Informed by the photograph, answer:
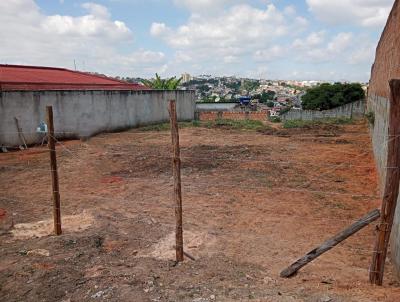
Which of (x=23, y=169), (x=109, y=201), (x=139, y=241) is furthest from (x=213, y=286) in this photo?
(x=23, y=169)

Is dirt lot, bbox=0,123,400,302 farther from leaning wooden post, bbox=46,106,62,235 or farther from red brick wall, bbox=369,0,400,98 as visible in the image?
red brick wall, bbox=369,0,400,98

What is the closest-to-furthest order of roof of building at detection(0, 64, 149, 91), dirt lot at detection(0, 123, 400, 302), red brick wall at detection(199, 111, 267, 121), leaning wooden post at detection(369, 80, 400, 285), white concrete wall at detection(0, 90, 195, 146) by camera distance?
leaning wooden post at detection(369, 80, 400, 285), dirt lot at detection(0, 123, 400, 302), white concrete wall at detection(0, 90, 195, 146), roof of building at detection(0, 64, 149, 91), red brick wall at detection(199, 111, 267, 121)

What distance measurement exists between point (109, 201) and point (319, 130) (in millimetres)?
14263

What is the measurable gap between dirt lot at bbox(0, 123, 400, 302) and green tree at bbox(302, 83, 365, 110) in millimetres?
24512

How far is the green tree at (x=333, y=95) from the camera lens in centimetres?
3553

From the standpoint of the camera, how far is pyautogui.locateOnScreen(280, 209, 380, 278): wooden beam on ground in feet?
12.7

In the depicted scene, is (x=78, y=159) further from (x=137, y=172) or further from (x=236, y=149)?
(x=236, y=149)

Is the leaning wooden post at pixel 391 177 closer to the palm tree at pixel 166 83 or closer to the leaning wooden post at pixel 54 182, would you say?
the leaning wooden post at pixel 54 182

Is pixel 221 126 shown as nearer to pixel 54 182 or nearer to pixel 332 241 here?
pixel 54 182

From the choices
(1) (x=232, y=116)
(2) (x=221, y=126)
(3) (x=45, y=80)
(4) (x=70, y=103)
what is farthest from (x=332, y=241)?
(1) (x=232, y=116)

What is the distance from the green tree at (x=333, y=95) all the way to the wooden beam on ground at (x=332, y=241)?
111 feet

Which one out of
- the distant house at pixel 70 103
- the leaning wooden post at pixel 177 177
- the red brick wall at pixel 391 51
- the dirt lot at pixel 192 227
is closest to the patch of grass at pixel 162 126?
the distant house at pixel 70 103

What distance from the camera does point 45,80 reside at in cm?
1841

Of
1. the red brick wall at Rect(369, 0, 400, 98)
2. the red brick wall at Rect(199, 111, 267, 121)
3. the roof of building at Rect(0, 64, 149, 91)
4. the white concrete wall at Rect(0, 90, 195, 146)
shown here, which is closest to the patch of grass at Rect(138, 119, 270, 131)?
the white concrete wall at Rect(0, 90, 195, 146)
